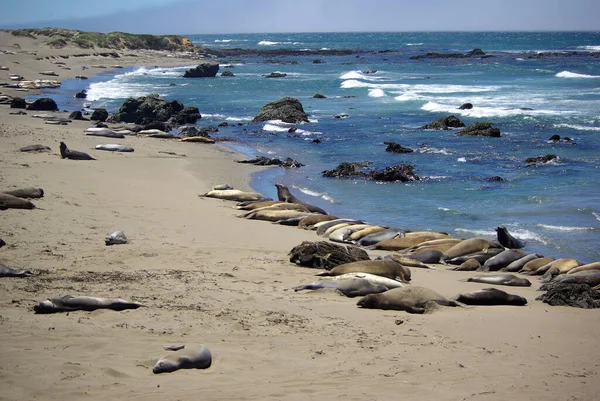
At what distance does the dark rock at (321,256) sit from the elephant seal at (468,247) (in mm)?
1919

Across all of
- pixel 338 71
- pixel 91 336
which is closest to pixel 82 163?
pixel 91 336

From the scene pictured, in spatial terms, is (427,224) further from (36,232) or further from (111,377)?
(111,377)

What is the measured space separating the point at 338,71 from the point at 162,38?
4212 cm

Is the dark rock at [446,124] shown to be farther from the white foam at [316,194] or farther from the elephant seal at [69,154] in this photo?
the elephant seal at [69,154]

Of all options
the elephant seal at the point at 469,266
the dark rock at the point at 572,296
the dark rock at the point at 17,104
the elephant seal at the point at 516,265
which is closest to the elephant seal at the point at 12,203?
the elephant seal at the point at 469,266

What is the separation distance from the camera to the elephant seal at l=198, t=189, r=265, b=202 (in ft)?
48.5

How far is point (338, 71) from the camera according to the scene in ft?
199

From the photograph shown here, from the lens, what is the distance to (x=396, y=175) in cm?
1791

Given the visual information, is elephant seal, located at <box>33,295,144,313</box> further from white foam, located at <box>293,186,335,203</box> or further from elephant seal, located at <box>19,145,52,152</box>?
elephant seal, located at <box>19,145,52,152</box>

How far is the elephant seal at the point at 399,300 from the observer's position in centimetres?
766

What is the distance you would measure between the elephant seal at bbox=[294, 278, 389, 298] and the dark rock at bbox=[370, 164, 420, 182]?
9.79m

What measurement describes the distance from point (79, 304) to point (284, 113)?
22900 mm

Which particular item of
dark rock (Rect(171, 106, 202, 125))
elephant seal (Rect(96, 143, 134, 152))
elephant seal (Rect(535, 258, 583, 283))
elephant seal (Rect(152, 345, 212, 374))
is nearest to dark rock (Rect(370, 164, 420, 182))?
elephant seal (Rect(96, 143, 134, 152))

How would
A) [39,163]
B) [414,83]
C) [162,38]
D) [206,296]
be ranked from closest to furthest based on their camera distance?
[206,296] < [39,163] < [414,83] < [162,38]
